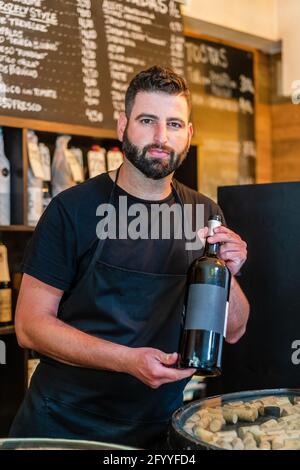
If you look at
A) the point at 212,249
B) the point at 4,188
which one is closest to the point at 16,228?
the point at 4,188

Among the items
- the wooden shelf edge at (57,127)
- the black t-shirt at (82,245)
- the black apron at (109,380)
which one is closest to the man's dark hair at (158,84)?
the black t-shirt at (82,245)

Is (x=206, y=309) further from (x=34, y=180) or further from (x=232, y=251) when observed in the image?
(x=34, y=180)

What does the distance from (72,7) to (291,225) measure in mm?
1430

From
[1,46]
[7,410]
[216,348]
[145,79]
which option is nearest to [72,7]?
[1,46]

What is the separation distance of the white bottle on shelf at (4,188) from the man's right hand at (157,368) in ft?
4.06

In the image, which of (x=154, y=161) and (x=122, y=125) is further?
(x=122, y=125)

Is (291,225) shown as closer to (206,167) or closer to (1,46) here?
(1,46)

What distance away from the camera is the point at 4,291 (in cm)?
245

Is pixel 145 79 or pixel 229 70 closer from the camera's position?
pixel 145 79

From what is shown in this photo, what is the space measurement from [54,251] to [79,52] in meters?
1.34

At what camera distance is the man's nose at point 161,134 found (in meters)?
1.64

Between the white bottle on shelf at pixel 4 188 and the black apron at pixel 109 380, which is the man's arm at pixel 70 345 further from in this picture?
the white bottle on shelf at pixel 4 188

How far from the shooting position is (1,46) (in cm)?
246

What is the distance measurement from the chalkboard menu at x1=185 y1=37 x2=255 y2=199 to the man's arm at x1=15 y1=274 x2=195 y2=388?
2119 millimetres
